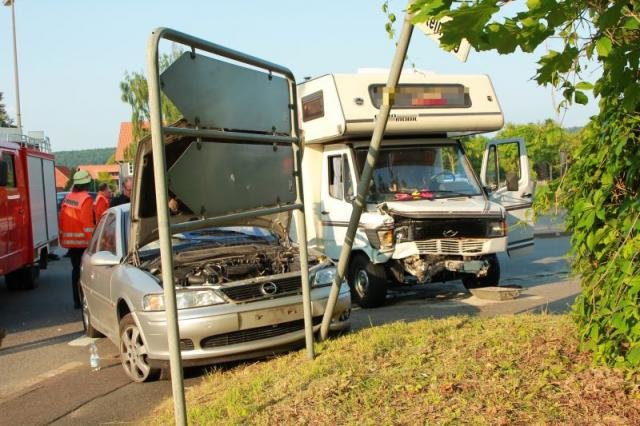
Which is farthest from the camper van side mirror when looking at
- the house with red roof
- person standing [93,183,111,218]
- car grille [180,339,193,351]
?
the house with red roof

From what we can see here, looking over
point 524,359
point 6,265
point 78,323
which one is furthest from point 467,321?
point 6,265

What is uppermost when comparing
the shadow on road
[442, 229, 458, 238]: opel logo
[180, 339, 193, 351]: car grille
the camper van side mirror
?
the camper van side mirror

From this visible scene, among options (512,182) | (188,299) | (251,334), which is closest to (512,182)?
(512,182)

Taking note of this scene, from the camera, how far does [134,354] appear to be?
6.18 m

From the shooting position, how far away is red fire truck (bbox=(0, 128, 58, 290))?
11.2 meters

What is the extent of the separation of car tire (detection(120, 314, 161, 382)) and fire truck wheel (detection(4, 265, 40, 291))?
8000 millimetres

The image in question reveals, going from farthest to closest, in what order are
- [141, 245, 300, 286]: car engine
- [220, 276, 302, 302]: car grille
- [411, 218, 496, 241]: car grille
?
1. [411, 218, 496, 241]: car grille
2. [141, 245, 300, 286]: car engine
3. [220, 276, 302, 302]: car grille

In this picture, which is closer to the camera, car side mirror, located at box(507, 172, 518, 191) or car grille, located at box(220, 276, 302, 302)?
car grille, located at box(220, 276, 302, 302)

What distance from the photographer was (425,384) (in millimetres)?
4133

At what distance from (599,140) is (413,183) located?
5.51 m

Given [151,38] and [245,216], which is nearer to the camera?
[151,38]

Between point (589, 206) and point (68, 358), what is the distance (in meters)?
5.85

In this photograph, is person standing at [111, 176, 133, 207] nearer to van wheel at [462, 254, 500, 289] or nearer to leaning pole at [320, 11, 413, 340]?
van wheel at [462, 254, 500, 289]

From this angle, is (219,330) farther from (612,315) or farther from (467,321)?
(612,315)
